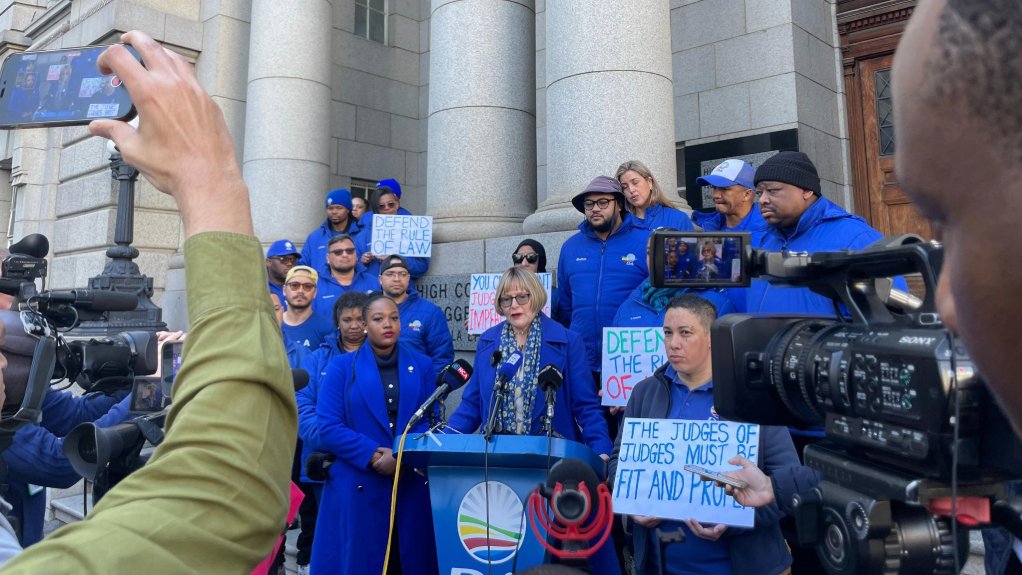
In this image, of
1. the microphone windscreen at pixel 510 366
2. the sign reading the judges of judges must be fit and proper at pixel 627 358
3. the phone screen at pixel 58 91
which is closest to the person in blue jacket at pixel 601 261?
the sign reading the judges of judges must be fit and proper at pixel 627 358

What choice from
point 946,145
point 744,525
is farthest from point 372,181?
point 946,145

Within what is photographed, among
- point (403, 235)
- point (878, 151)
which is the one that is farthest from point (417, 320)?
point (878, 151)

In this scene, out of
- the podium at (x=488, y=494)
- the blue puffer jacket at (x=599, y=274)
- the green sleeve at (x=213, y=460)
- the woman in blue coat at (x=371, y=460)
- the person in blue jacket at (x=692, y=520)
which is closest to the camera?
the green sleeve at (x=213, y=460)

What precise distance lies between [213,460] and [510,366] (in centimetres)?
330

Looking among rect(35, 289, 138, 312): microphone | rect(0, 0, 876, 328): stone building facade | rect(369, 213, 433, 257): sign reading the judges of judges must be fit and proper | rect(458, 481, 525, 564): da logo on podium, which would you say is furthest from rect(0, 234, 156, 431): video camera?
rect(0, 0, 876, 328): stone building facade

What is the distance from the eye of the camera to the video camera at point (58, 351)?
97.0 inches

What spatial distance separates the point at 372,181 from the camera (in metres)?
12.6

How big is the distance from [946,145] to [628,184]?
16.2ft

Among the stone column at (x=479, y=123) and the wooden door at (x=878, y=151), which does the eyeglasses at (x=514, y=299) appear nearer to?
the stone column at (x=479, y=123)

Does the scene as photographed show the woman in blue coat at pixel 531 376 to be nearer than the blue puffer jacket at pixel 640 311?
Yes

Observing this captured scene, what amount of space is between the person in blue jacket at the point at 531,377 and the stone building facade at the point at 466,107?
1.88 metres

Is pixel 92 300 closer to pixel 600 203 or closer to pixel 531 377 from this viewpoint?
pixel 531 377

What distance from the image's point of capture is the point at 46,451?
3.11 m

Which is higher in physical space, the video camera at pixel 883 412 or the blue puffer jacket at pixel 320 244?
the blue puffer jacket at pixel 320 244
